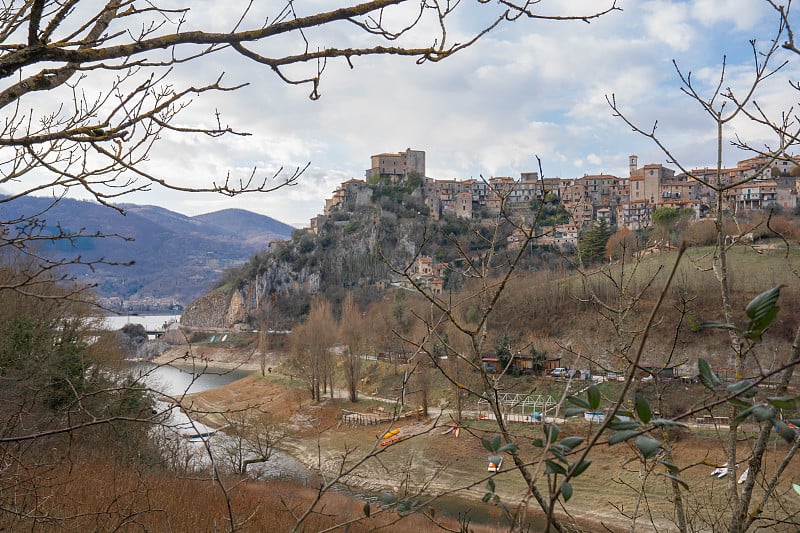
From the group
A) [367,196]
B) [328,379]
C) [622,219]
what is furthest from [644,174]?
[328,379]

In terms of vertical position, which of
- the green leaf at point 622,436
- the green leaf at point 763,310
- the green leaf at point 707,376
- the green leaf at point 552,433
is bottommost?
the green leaf at point 552,433

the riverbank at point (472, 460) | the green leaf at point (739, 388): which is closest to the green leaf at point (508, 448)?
the green leaf at point (739, 388)

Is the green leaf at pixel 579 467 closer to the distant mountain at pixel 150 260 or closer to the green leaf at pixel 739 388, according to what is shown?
the green leaf at pixel 739 388

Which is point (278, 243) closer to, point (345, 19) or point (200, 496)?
point (200, 496)

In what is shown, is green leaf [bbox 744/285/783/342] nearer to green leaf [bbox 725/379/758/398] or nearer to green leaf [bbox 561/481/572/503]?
green leaf [bbox 725/379/758/398]

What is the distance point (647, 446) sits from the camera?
0.92 meters

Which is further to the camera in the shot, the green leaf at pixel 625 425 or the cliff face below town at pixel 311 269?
the cliff face below town at pixel 311 269

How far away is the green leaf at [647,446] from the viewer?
35.0 inches

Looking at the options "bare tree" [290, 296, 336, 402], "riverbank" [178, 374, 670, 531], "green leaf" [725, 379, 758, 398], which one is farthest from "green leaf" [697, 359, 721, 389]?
"bare tree" [290, 296, 336, 402]

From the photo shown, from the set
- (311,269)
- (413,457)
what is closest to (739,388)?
(413,457)

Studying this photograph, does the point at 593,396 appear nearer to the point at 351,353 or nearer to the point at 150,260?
the point at 351,353

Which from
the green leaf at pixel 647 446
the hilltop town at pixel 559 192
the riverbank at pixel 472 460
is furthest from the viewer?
the hilltop town at pixel 559 192

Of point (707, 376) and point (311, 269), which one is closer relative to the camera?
point (707, 376)

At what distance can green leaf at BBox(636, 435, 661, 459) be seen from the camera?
89 centimetres
